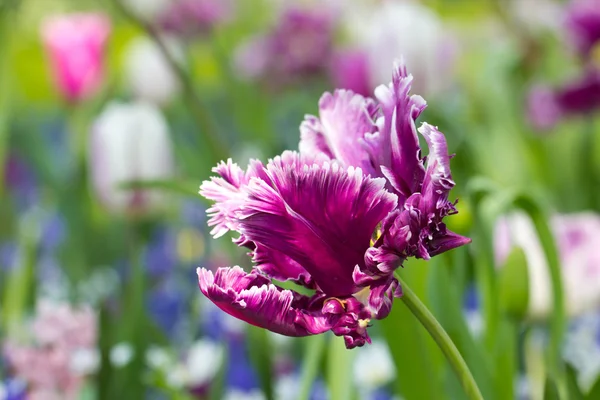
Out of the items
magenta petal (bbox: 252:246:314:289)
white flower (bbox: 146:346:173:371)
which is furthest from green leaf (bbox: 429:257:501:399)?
white flower (bbox: 146:346:173:371)

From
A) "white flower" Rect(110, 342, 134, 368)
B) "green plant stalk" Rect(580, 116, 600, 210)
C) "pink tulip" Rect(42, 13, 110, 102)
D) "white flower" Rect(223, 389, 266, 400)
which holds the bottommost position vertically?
"white flower" Rect(223, 389, 266, 400)

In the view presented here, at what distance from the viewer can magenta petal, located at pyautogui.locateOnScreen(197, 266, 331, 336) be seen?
337mm

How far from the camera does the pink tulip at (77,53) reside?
1646 millimetres

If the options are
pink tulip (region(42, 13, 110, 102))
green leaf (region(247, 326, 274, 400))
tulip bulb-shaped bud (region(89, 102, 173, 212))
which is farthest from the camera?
pink tulip (region(42, 13, 110, 102))

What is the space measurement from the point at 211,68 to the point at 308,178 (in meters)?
3.33

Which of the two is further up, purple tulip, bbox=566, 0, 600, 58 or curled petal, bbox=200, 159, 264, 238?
purple tulip, bbox=566, 0, 600, 58

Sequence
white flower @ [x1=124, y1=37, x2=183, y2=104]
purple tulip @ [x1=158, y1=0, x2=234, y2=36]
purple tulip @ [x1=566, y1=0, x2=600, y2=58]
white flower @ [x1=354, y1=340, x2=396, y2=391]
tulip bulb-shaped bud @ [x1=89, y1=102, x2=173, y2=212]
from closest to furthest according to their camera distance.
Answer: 1. white flower @ [x1=354, y1=340, x2=396, y2=391]
2. tulip bulb-shaped bud @ [x1=89, y1=102, x2=173, y2=212]
3. purple tulip @ [x1=566, y1=0, x2=600, y2=58]
4. white flower @ [x1=124, y1=37, x2=183, y2=104]
5. purple tulip @ [x1=158, y1=0, x2=234, y2=36]

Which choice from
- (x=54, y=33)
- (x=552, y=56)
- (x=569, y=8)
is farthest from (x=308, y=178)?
(x=552, y=56)

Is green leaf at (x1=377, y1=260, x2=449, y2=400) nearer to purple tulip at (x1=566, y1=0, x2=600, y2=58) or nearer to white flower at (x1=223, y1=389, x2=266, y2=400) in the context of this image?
white flower at (x1=223, y1=389, x2=266, y2=400)

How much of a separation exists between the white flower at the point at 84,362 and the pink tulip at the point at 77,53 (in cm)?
97

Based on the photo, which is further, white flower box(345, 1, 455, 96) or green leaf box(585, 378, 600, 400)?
white flower box(345, 1, 455, 96)

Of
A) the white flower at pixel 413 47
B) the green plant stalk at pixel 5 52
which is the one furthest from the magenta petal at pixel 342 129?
the white flower at pixel 413 47

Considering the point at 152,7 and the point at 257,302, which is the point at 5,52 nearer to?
the point at 257,302

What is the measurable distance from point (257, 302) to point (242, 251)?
53 cm
